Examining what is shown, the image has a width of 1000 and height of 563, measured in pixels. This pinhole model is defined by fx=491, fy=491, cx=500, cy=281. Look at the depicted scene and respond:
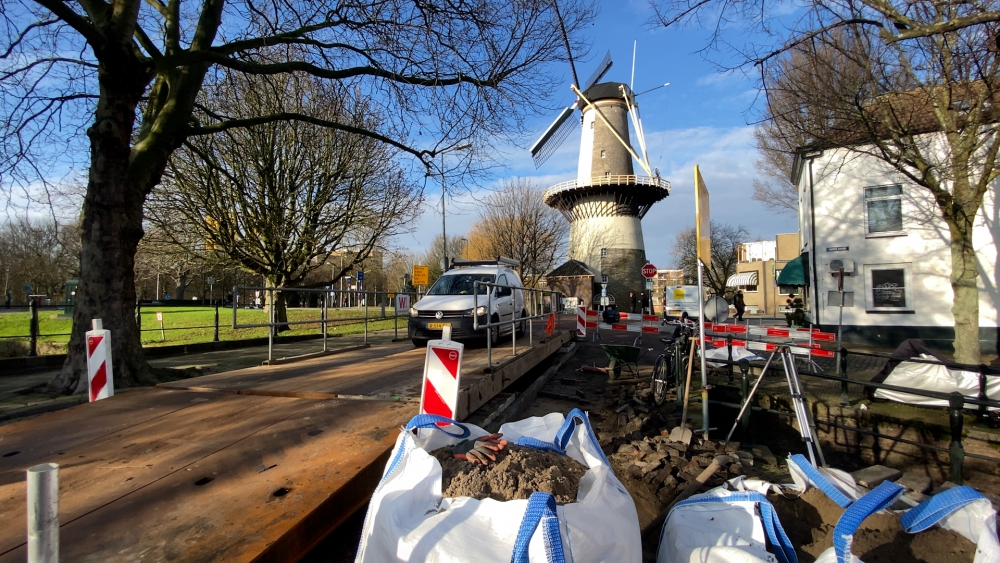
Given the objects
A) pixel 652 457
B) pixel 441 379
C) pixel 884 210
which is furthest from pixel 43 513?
pixel 884 210

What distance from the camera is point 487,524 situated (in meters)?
1.88

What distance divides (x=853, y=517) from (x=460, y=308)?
7096 millimetres

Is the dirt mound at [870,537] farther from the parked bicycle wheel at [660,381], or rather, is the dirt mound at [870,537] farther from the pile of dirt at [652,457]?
the parked bicycle wheel at [660,381]

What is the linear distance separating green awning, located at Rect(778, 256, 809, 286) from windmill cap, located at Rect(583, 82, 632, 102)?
2615cm

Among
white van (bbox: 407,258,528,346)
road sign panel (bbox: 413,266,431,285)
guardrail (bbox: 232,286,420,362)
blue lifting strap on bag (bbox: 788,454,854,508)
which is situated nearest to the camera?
blue lifting strap on bag (bbox: 788,454,854,508)

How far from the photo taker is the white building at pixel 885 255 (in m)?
14.5

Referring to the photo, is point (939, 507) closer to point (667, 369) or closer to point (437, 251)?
point (667, 369)

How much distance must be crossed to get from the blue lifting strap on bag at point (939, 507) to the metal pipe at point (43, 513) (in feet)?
11.7

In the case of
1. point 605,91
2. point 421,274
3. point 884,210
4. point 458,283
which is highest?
point 605,91

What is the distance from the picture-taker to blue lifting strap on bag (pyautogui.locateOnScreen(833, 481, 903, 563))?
202 cm

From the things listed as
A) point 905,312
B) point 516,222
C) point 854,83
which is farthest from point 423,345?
point 516,222

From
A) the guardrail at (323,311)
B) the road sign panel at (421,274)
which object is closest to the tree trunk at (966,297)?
the guardrail at (323,311)

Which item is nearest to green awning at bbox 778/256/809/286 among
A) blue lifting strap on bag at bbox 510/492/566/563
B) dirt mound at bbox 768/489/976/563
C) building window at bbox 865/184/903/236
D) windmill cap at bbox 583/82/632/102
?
building window at bbox 865/184/903/236

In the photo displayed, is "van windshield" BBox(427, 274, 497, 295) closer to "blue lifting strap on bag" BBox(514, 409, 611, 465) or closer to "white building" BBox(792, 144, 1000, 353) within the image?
"blue lifting strap on bag" BBox(514, 409, 611, 465)
